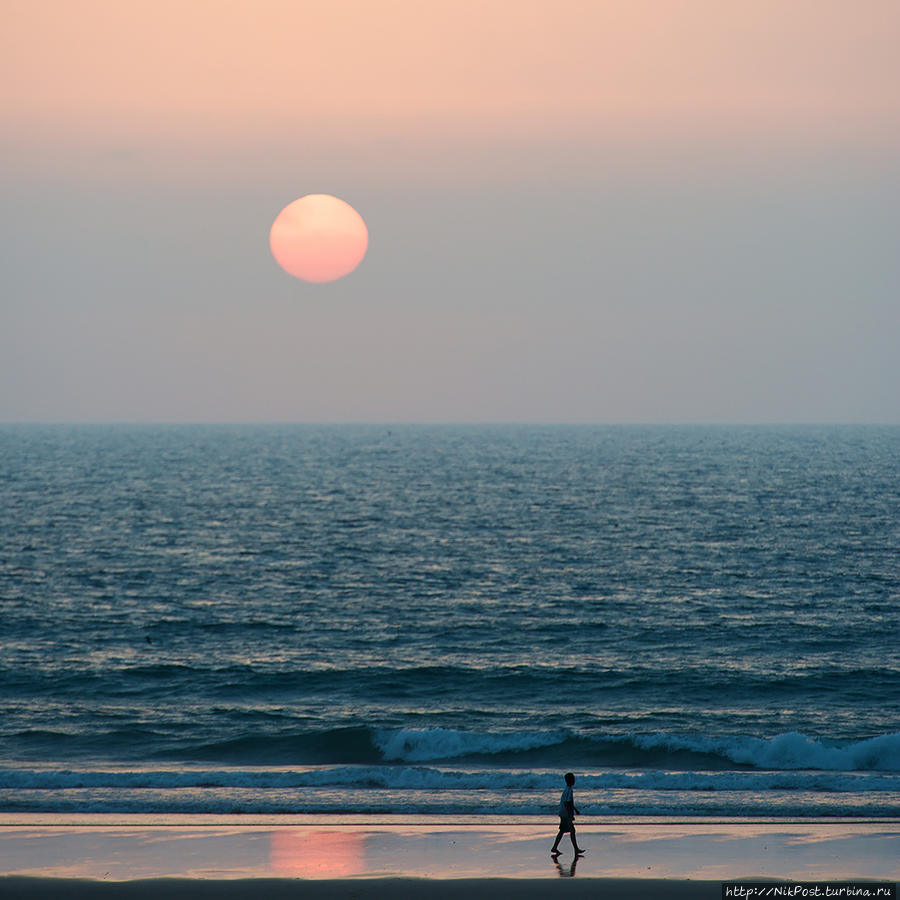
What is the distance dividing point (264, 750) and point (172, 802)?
7051 millimetres

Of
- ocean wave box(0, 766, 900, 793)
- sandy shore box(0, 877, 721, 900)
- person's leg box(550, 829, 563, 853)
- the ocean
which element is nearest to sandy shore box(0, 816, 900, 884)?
sandy shore box(0, 877, 721, 900)

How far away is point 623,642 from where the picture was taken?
1982 inches

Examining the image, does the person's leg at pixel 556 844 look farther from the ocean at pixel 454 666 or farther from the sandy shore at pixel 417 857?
the ocean at pixel 454 666

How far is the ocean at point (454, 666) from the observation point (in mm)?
30875

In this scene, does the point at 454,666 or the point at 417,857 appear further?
the point at 454,666

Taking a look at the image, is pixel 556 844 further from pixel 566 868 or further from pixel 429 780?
pixel 429 780

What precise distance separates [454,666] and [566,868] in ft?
76.4

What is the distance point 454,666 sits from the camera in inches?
1805

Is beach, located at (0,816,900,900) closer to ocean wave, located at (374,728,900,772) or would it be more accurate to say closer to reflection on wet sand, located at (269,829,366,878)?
reflection on wet sand, located at (269,829,366,878)

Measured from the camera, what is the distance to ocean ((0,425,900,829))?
101ft

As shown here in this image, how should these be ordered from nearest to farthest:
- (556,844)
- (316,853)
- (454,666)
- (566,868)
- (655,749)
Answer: (566,868), (556,844), (316,853), (655,749), (454,666)

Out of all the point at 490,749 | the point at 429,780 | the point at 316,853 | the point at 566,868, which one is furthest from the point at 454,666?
the point at 566,868

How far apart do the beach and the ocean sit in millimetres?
1997

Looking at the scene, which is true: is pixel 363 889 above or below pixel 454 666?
below
